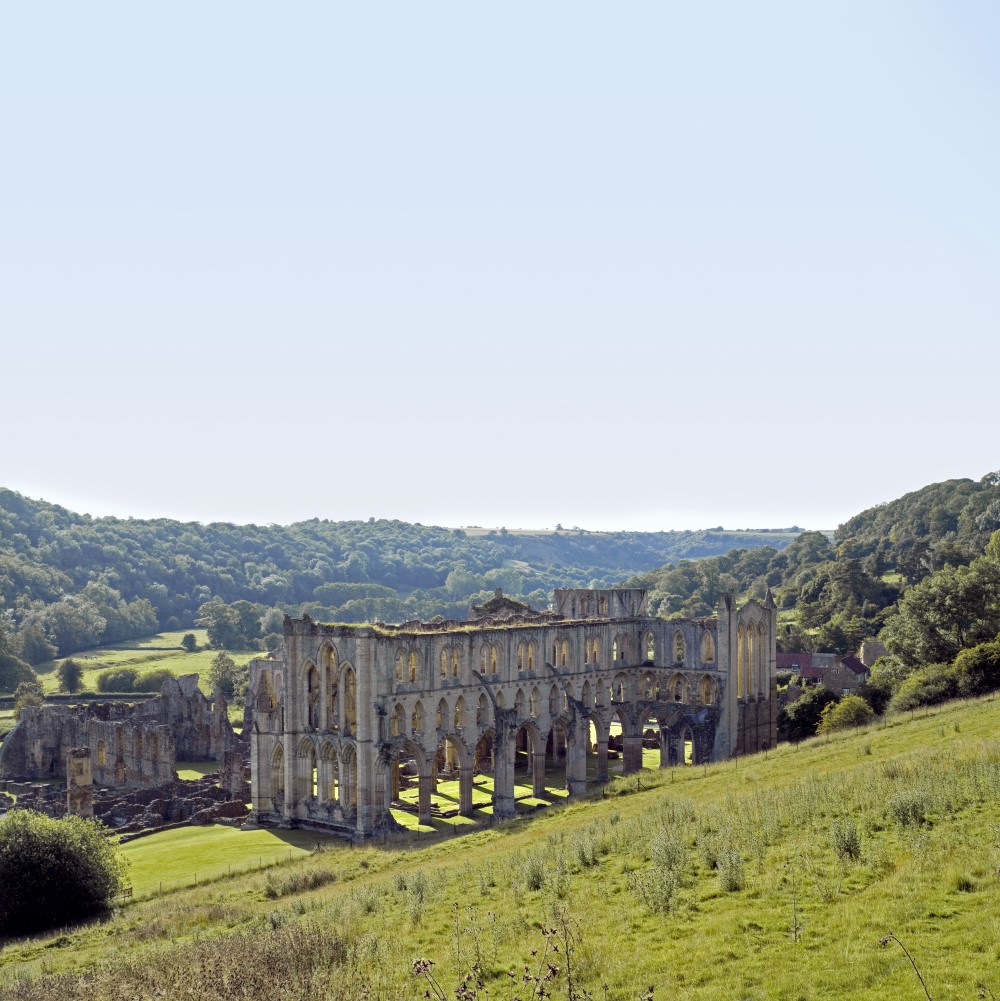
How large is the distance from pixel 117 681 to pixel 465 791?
202 ft

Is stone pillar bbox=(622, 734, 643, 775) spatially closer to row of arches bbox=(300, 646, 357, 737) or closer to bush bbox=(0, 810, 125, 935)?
row of arches bbox=(300, 646, 357, 737)

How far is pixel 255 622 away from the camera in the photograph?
14462 cm

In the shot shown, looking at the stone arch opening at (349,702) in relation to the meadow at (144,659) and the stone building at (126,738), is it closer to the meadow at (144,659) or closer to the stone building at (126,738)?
the stone building at (126,738)

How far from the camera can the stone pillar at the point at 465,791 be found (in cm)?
5466

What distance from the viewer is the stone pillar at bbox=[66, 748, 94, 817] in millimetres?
56156

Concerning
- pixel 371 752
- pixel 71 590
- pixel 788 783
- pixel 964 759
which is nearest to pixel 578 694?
pixel 371 752

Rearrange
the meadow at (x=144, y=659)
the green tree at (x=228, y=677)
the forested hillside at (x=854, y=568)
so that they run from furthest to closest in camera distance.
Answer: the meadow at (x=144, y=659), the green tree at (x=228, y=677), the forested hillside at (x=854, y=568)

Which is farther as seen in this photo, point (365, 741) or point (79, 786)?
point (79, 786)

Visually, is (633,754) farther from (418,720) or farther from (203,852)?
(203,852)

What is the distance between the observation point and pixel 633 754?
63906 millimetres

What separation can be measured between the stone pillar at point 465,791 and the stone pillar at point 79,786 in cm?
1767

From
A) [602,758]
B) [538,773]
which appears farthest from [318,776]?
[602,758]

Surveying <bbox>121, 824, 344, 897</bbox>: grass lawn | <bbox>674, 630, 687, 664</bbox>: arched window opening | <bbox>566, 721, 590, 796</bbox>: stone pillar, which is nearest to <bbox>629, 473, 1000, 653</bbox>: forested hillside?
<bbox>674, 630, 687, 664</bbox>: arched window opening

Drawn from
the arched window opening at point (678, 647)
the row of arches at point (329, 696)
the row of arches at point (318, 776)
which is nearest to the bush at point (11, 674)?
the row of arches at point (318, 776)
